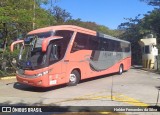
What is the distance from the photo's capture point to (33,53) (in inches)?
575

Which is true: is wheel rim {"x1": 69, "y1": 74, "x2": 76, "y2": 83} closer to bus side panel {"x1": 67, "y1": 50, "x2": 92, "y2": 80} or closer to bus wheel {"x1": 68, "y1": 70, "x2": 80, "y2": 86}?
bus wheel {"x1": 68, "y1": 70, "x2": 80, "y2": 86}

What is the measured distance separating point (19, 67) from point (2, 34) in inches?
388

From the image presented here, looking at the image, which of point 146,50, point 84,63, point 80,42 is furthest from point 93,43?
point 146,50

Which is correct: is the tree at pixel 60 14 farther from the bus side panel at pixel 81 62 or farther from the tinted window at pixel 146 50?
the bus side panel at pixel 81 62

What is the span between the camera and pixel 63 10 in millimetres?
43406

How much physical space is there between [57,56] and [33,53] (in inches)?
44.7

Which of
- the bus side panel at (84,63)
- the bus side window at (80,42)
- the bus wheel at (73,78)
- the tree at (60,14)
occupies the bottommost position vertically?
the bus wheel at (73,78)

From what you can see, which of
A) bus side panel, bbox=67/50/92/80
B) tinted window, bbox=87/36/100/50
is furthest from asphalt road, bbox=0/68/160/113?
tinted window, bbox=87/36/100/50

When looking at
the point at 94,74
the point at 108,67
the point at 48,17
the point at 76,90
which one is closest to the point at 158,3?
the point at 48,17

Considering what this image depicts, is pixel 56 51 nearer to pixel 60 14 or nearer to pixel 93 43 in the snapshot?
pixel 93 43

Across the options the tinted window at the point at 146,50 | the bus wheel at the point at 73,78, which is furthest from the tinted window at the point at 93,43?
the tinted window at the point at 146,50

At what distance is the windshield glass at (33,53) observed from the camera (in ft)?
46.7

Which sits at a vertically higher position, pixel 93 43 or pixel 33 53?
pixel 93 43

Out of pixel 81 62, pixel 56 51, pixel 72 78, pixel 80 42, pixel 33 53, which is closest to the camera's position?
pixel 33 53
